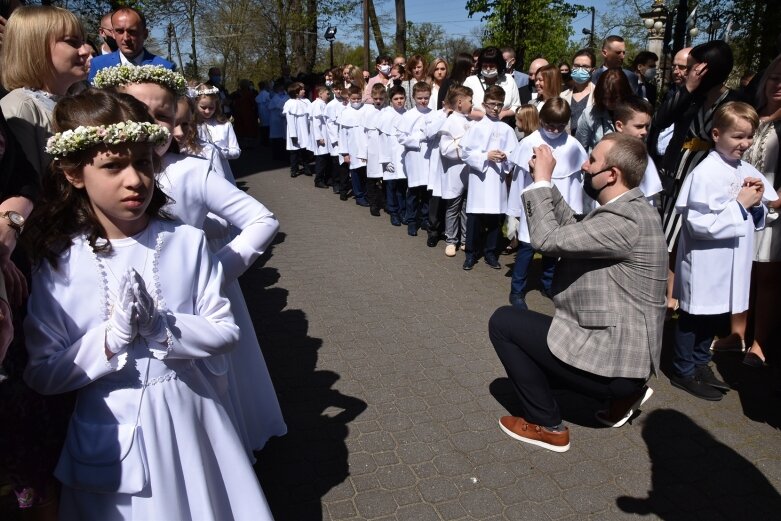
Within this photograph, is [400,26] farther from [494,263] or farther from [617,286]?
[617,286]

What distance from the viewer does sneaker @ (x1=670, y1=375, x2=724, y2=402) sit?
14.4 feet

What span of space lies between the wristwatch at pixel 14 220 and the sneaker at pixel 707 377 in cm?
428

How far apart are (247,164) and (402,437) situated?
1424 cm

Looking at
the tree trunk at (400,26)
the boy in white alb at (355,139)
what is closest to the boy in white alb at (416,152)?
the boy in white alb at (355,139)

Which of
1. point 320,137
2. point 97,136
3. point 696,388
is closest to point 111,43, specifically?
point 97,136

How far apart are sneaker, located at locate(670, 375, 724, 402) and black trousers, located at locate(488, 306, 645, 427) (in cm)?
102

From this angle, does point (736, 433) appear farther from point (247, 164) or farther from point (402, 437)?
point (247, 164)

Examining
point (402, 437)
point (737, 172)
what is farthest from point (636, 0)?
point (402, 437)

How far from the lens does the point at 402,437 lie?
3.89m

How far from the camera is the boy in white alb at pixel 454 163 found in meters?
7.67

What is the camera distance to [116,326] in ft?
6.33

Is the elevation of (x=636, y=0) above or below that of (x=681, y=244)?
above

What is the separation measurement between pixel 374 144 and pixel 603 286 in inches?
282

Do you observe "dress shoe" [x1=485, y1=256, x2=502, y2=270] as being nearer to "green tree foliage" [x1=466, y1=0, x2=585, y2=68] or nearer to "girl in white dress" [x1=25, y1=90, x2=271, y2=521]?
"girl in white dress" [x1=25, y1=90, x2=271, y2=521]
